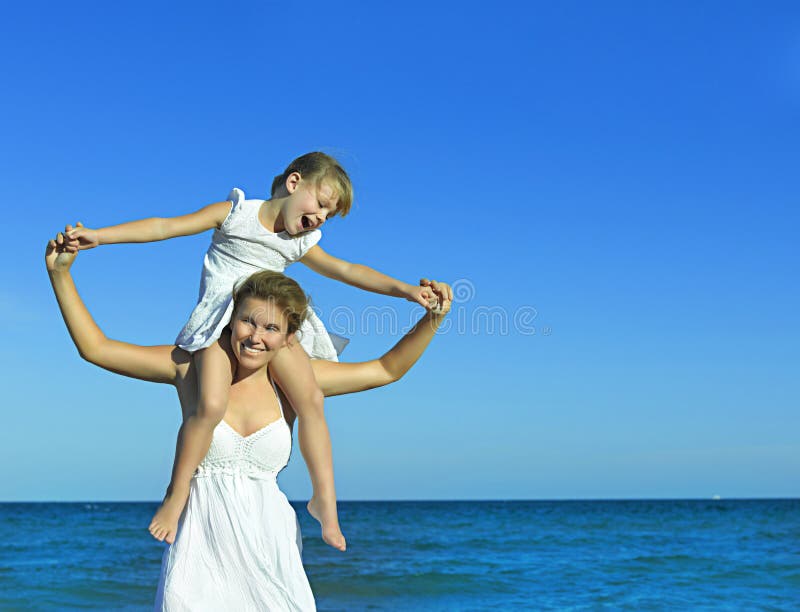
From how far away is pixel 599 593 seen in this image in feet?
48.5

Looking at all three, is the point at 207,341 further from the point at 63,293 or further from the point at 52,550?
the point at 52,550

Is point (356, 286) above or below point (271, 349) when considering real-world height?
above

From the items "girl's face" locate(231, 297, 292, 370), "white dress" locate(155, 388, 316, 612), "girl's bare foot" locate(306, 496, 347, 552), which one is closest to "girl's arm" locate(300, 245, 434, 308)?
"girl's face" locate(231, 297, 292, 370)

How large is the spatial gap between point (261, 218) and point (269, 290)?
520mm

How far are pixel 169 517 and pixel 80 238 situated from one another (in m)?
0.91

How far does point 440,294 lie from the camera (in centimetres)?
320

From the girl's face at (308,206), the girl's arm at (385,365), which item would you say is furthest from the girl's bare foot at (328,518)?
the girl's face at (308,206)

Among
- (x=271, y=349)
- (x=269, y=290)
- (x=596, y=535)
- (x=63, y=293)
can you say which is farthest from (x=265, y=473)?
(x=596, y=535)

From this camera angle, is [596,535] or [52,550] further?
[596,535]

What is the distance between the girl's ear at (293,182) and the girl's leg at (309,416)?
633 mm

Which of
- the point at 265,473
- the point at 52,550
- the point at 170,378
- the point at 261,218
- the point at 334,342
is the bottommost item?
the point at 52,550

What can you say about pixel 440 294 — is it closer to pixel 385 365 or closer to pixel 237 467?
pixel 385 365

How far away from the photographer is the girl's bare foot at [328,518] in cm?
327

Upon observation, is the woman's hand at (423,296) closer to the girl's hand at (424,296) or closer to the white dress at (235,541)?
the girl's hand at (424,296)
